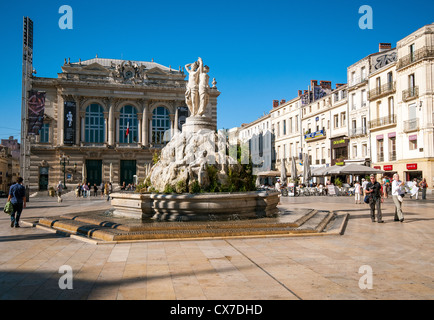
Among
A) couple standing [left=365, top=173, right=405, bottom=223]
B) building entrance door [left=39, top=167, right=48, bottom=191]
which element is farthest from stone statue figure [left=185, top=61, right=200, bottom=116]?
building entrance door [left=39, top=167, right=48, bottom=191]

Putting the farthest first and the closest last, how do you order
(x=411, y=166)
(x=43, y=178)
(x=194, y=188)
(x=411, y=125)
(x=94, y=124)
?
(x=94, y=124), (x=43, y=178), (x=411, y=125), (x=411, y=166), (x=194, y=188)

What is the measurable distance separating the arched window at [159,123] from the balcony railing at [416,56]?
27.1 metres

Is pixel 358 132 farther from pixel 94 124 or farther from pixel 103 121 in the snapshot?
pixel 94 124

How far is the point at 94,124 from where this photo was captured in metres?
45.2

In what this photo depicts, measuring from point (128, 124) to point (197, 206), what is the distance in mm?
37267

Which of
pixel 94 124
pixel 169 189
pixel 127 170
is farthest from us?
pixel 127 170

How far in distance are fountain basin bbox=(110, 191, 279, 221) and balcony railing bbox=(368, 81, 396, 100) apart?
2759 cm

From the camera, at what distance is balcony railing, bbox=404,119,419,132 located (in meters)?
30.4

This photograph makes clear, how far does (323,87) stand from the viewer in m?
51.2

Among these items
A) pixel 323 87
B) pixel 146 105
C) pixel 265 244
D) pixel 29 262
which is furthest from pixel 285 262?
pixel 323 87

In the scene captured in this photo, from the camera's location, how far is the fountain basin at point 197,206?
10516mm

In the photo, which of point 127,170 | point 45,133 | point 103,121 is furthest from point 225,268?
point 45,133

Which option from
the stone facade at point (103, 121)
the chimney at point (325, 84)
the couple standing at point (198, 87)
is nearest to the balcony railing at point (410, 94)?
the chimney at point (325, 84)
